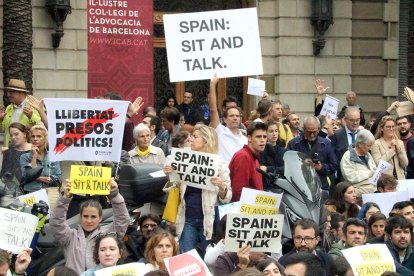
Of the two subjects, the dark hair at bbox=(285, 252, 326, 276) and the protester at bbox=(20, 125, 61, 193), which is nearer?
the dark hair at bbox=(285, 252, 326, 276)

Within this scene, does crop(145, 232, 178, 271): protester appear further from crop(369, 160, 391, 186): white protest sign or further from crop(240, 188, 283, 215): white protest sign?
crop(369, 160, 391, 186): white protest sign

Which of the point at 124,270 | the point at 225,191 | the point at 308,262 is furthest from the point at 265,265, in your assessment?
the point at 225,191

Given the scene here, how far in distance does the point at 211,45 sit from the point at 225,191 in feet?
8.94

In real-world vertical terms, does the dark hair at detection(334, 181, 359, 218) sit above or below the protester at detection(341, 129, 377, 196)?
below

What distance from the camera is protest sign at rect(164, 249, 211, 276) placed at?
10586 mm

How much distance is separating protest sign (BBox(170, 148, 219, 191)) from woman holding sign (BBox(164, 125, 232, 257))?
2.4 inches

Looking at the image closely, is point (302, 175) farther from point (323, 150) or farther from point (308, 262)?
point (308, 262)

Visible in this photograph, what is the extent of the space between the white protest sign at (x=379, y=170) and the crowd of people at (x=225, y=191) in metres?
0.04

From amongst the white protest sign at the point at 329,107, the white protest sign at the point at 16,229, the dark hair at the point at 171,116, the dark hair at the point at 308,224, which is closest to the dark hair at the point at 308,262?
the dark hair at the point at 308,224

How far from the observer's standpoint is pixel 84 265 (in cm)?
1226

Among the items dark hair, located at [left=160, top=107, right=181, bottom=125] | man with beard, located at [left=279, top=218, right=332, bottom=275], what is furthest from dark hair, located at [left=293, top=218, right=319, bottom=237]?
dark hair, located at [left=160, top=107, right=181, bottom=125]

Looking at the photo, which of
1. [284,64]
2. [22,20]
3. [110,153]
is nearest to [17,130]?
[110,153]

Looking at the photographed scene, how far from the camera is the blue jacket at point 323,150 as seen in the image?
1627 centimetres

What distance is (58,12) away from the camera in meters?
22.4
